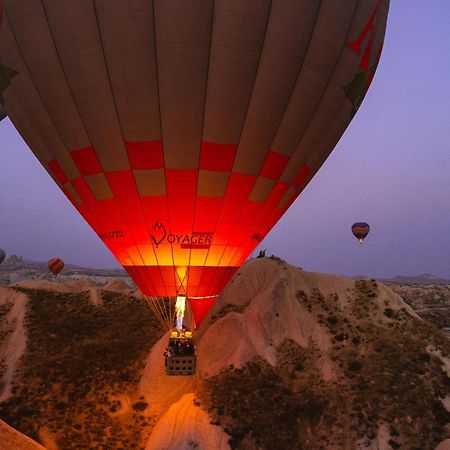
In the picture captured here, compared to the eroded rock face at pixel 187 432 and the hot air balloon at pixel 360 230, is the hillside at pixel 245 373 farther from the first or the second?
the hot air balloon at pixel 360 230

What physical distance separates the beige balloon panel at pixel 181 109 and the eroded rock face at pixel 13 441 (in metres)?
9.25

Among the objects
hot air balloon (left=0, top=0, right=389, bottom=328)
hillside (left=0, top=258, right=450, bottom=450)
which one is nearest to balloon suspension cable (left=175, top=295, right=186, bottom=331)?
hot air balloon (left=0, top=0, right=389, bottom=328)

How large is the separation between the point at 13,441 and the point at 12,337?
41.6 feet

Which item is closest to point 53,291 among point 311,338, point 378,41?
point 311,338

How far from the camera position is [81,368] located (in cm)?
2458

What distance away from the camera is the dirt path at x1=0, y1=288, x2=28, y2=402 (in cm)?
2369

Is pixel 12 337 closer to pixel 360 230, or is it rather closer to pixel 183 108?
pixel 183 108

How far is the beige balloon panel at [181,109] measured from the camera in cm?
1170

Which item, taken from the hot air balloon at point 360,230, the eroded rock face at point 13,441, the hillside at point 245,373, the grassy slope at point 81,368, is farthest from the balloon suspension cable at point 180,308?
the hot air balloon at point 360,230

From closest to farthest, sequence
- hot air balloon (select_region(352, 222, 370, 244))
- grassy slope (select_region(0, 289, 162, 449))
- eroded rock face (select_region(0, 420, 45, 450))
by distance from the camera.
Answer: eroded rock face (select_region(0, 420, 45, 450))
grassy slope (select_region(0, 289, 162, 449))
hot air balloon (select_region(352, 222, 370, 244))

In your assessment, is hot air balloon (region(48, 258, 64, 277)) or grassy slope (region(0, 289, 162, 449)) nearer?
grassy slope (region(0, 289, 162, 449))

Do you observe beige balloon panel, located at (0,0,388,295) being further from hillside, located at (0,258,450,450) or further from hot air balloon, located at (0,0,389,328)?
hillside, located at (0,258,450,450)

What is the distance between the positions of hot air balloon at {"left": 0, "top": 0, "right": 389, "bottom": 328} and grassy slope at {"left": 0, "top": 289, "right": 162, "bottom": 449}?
9.60 m

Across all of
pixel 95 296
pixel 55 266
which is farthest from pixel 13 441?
pixel 55 266
